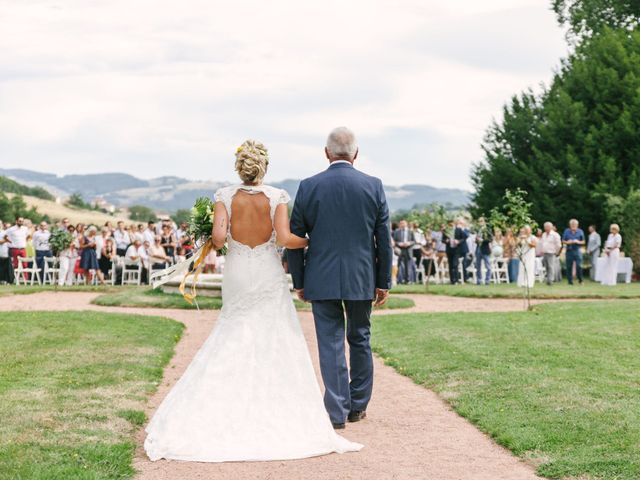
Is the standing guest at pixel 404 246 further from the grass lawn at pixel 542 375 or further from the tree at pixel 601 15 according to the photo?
the tree at pixel 601 15

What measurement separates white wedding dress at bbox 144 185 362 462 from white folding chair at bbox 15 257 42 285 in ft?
69.8

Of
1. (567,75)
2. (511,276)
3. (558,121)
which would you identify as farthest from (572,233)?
(567,75)

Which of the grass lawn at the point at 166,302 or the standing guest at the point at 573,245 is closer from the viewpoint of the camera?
the grass lawn at the point at 166,302

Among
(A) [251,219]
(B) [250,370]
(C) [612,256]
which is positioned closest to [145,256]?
(C) [612,256]

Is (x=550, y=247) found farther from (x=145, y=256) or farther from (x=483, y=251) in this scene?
(x=145, y=256)

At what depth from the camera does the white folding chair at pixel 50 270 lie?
27.0 m

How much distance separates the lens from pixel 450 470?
5.93 metres

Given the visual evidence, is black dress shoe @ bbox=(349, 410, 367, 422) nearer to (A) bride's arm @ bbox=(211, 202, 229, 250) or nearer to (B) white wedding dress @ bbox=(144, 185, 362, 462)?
(B) white wedding dress @ bbox=(144, 185, 362, 462)

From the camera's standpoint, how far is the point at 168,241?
93.5ft

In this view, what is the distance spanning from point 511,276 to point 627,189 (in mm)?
7121

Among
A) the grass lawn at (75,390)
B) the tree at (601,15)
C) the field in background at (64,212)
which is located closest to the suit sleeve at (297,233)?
the grass lawn at (75,390)

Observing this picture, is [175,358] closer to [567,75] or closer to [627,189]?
[627,189]

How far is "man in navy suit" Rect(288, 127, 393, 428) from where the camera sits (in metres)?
7.21

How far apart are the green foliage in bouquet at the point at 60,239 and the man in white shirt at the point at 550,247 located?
44.4ft
